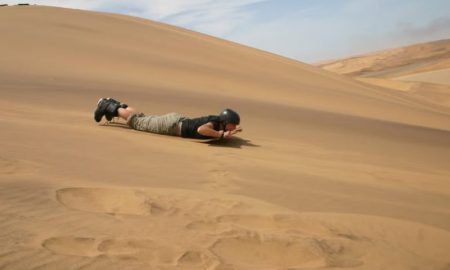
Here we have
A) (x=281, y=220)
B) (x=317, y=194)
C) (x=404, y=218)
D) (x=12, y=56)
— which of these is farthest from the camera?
(x=12, y=56)

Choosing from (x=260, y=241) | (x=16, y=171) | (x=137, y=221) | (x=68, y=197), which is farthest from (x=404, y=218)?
(x=16, y=171)

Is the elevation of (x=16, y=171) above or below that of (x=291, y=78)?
below

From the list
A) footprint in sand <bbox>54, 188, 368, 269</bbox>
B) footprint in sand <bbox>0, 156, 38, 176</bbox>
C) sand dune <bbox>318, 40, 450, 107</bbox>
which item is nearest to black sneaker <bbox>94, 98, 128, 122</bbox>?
footprint in sand <bbox>0, 156, 38, 176</bbox>

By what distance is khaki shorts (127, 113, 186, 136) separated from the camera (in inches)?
229

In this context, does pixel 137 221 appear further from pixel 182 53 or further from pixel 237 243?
pixel 182 53

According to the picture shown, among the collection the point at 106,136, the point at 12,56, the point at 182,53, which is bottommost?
the point at 106,136

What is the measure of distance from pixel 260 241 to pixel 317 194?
1.45 meters

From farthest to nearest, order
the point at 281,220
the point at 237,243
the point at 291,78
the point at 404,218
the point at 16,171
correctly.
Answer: the point at 291,78
the point at 404,218
the point at 16,171
the point at 281,220
the point at 237,243

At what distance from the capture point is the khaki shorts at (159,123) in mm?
5805

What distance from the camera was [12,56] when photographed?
12.2 m

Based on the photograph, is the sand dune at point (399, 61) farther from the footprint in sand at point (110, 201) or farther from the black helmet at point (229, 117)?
the footprint in sand at point (110, 201)

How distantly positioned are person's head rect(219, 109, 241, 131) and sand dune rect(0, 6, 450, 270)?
0.27m

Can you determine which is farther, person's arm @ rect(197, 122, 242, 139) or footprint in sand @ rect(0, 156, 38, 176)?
person's arm @ rect(197, 122, 242, 139)

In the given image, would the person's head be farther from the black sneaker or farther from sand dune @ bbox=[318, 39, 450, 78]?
sand dune @ bbox=[318, 39, 450, 78]
